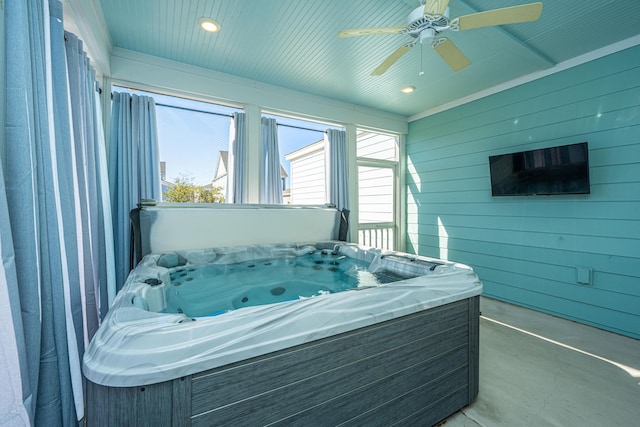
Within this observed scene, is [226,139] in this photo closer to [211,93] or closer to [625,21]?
[211,93]

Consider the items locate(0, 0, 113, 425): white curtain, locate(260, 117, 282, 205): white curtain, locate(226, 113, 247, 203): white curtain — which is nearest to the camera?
locate(0, 0, 113, 425): white curtain

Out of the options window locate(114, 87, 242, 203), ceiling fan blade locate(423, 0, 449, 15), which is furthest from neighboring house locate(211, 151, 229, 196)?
ceiling fan blade locate(423, 0, 449, 15)

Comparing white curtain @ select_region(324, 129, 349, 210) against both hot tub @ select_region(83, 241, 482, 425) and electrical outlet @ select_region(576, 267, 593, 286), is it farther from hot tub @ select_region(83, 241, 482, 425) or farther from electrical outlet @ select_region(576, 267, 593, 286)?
electrical outlet @ select_region(576, 267, 593, 286)

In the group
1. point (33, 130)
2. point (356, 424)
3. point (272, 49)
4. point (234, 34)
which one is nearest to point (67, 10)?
point (234, 34)

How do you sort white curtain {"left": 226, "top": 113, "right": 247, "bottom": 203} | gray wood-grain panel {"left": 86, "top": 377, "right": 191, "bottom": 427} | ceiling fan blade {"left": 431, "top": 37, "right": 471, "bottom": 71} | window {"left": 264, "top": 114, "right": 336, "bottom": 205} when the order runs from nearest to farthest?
1. gray wood-grain panel {"left": 86, "top": 377, "right": 191, "bottom": 427}
2. ceiling fan blade {"left": 431, "top": 37, "right": 471, "bottom": 71}
3. white curtain {"left": 226, "top": 113, "right": 247, "bottom": 203}
4. window {"left": 264, "top": 114, "right": 336, "bottom": 205}

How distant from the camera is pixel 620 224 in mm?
2229

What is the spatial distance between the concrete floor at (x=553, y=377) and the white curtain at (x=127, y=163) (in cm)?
276

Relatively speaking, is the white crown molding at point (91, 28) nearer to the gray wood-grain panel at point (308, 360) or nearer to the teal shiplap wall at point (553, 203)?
the gray wood-grain panel at point (308, 360)

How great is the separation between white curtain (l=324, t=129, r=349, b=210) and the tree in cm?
153

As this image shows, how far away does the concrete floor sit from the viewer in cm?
131

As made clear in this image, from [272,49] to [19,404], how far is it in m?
2.67

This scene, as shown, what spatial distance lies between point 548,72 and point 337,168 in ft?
7.92

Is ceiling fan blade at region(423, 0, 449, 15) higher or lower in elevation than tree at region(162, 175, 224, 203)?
higher

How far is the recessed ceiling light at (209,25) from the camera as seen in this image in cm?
202
